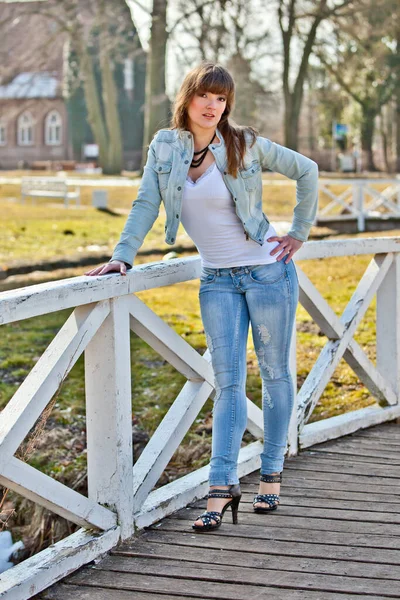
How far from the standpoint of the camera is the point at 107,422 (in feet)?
12.1

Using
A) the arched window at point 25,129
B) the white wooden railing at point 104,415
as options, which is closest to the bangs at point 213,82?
the white wooden railing at point 104,415

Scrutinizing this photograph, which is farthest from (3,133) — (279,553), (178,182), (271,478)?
(279,553)

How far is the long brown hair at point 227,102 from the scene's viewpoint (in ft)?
11.9

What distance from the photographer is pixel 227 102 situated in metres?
3.71

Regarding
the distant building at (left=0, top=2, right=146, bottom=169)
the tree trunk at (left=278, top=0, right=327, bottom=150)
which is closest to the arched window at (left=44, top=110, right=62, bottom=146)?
the distant building at (left=0, top=2, right=146, bottom=169)

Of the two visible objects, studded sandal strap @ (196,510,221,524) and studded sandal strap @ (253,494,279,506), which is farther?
studded sandal strap @ (253,494,279,506)

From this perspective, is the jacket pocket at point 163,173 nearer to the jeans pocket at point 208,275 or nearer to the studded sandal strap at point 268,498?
the jeans pocket at point 208,275

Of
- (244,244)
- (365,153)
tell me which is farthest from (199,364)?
(365,153)

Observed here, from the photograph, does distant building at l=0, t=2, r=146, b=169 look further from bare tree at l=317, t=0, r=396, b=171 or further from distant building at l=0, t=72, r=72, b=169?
bare tree at l=317, t=0, r=396, b=171

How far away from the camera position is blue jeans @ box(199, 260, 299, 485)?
12.6 feet

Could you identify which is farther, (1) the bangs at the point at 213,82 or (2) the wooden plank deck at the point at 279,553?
(1) the bangs at the point at 213,82

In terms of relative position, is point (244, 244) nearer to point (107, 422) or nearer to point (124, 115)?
point (107, 422)

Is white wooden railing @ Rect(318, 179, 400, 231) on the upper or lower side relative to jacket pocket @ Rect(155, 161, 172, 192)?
lower

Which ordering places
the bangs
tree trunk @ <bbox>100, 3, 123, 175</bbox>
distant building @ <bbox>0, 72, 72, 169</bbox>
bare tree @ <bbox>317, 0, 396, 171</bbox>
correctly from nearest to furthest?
1. the bangs
2. bare tree @ <bbox>317, 0, 396, 171</bbox>
3. tree trunk @ <bbox>100, 3, 123, 175</bbox>
4. distant building @ <bbox>0, 72, 72, 169</bbox>
